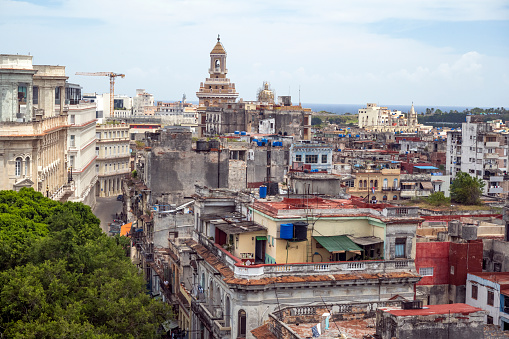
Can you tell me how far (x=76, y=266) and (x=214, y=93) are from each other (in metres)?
108

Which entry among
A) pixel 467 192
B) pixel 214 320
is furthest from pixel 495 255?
pixel 467 192

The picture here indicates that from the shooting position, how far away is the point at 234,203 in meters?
48.5

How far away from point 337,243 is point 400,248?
315 cm

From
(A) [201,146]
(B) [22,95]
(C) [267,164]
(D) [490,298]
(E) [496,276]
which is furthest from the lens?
(B) [22,95]

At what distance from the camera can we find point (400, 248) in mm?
40000

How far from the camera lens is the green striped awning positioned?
128ft

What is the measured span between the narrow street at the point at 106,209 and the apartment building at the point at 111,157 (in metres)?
4.03

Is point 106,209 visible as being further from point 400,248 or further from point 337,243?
point 400,248

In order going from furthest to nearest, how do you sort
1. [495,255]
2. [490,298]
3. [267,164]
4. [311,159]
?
[311,159] → [267,164] → [495,255] → [490,298]

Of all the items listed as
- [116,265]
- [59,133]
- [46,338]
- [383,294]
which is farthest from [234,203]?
[59,133]

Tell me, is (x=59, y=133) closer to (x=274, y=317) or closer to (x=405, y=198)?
(x=405, y=198)

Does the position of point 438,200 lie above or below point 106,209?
above

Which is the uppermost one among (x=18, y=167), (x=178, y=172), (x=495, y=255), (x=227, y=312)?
(x=178, y=172)

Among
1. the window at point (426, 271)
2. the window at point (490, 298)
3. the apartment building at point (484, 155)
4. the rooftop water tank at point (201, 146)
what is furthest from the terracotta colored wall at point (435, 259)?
the apartment building at point (484, 155)
